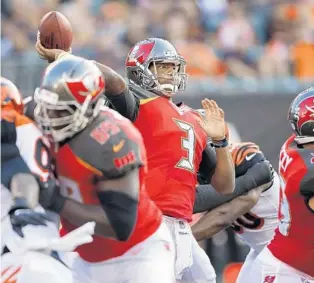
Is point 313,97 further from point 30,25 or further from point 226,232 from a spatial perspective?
point 30,25

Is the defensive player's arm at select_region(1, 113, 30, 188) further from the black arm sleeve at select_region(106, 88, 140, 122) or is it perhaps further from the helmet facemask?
the black arm sleeve at select_region(106, 88, 140, 122)

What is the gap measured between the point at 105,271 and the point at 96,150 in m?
0.71

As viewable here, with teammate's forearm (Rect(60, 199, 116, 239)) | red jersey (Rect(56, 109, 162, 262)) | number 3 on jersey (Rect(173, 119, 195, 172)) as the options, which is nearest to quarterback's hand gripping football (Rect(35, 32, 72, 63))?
number 3 on jersey (Rect(173, 119, 195, 172))

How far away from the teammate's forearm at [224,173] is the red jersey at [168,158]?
0.18 metres

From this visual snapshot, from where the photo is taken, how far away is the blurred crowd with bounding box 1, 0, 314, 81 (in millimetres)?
12641

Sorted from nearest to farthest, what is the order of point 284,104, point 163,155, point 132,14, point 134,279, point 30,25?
point 134,279 → point 163,155 → point 284,104 → point 30,25 → point 132,14

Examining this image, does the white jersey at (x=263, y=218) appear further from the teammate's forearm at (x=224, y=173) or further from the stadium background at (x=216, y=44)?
the stadium background at (x=216, y=44)

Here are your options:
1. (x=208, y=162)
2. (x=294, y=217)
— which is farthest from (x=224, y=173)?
(x=294, y=217)

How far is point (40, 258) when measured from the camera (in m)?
5.15

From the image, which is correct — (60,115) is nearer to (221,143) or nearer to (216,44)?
(221,143)

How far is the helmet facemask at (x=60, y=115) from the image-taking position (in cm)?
523

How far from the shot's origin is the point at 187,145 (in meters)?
6.48

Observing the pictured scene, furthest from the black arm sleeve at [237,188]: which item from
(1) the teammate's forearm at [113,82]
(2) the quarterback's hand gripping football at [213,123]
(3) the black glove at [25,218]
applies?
(3) the black glove at [25,218]

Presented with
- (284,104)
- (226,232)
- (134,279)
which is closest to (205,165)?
(134,279)
